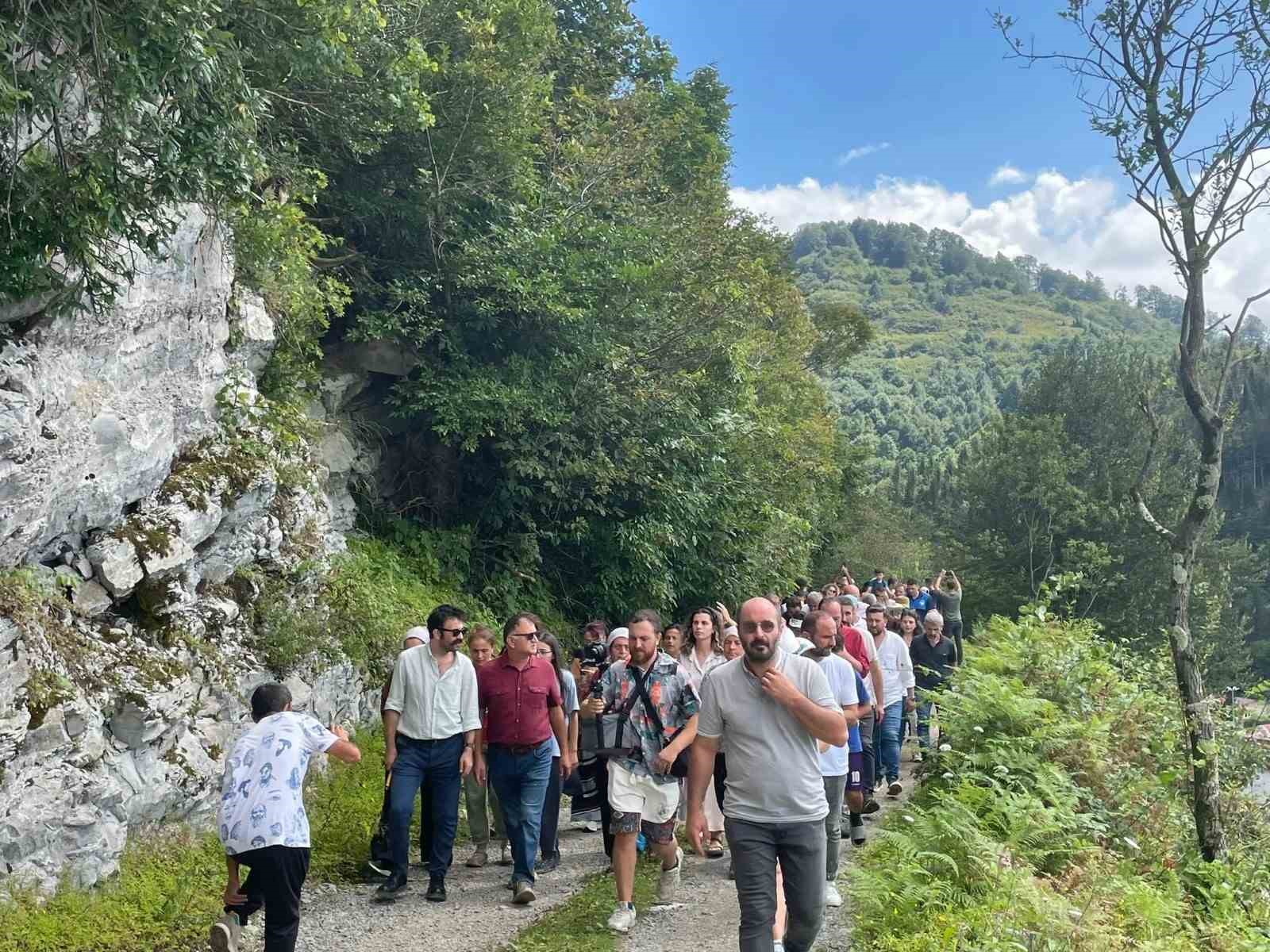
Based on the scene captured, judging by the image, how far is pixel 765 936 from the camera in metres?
4.24

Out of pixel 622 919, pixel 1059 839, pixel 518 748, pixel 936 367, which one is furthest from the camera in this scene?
pixel 936 367

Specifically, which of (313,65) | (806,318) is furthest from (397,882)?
(806,318)

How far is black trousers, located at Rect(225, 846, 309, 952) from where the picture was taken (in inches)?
182

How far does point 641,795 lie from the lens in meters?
5.97

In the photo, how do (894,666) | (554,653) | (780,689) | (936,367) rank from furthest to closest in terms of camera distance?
(936,367), (894,666), (554,653), (780,689)

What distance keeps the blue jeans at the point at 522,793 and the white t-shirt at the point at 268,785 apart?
1.79m

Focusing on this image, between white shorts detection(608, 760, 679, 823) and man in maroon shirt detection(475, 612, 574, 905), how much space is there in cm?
68

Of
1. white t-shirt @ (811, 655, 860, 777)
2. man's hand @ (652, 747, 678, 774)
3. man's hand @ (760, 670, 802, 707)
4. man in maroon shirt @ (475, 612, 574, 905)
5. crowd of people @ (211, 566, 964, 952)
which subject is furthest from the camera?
man in maroon shirt @ (475, 612, 574, 905)

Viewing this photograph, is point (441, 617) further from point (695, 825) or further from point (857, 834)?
point (857, 834)

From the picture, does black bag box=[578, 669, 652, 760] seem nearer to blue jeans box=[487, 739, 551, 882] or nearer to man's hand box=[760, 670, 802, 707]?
blue jeans box=[487, 739, 551, 882]

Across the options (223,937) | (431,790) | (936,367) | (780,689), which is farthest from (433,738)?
(936,367)

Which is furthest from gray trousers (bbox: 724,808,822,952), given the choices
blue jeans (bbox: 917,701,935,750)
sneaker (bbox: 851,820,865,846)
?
blue jeans (bbox: 917,701,935,750)

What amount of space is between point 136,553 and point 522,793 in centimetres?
337

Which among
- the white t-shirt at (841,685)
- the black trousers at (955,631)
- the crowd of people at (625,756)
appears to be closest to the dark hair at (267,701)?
the crowd of people at (625,756)
